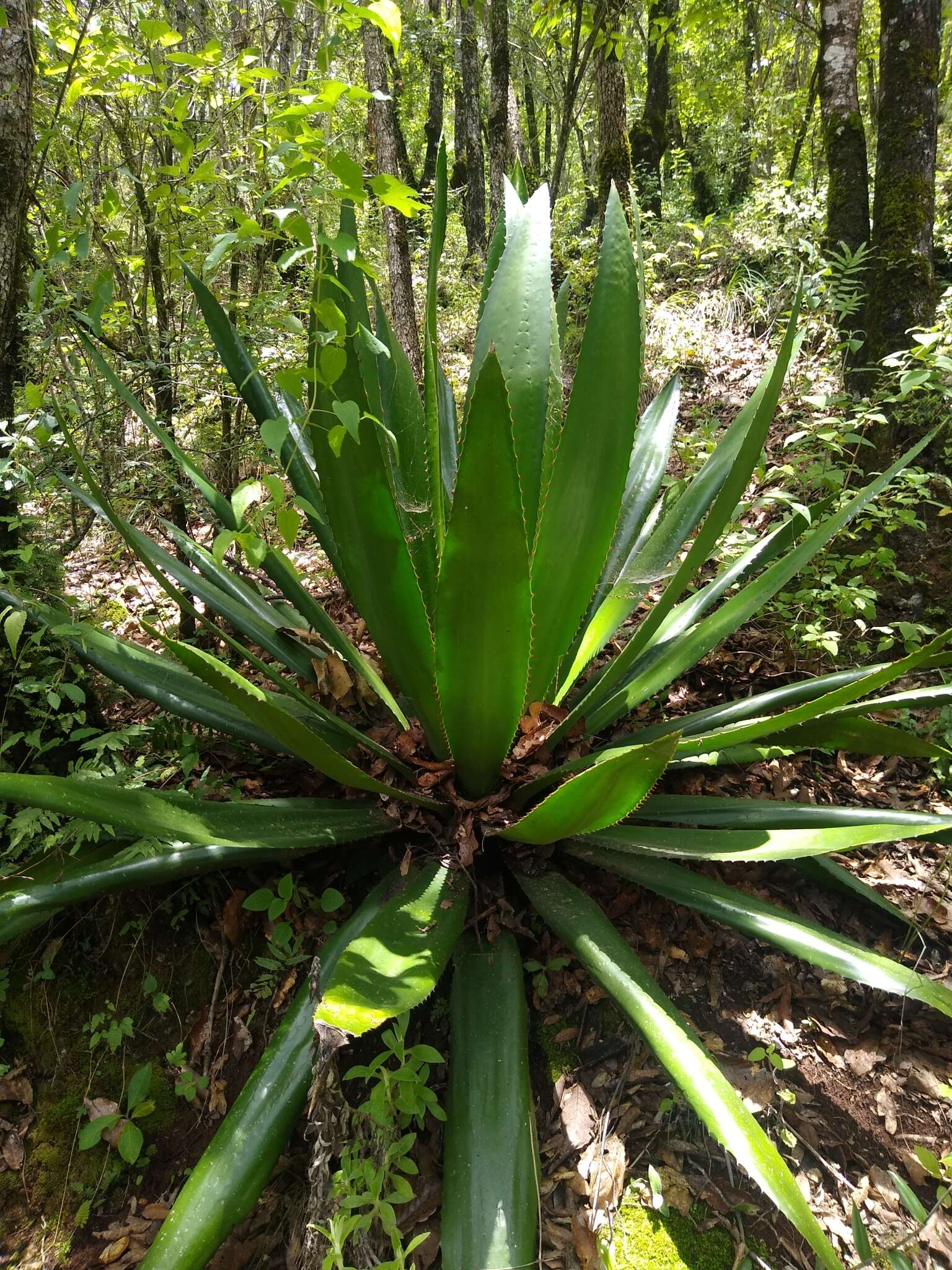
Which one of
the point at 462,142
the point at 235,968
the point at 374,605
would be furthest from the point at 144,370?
the point at 462,142

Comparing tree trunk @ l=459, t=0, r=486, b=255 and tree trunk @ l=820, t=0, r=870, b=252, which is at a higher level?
tree trunk @ l=459, t=0, r=486, b=255

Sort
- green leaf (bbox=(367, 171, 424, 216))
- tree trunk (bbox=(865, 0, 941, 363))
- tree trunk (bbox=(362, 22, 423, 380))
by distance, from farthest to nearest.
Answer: tree trunk (bbox=(362, 22, 423, 380)), tree trunk (bbox=(865, 0, 941, 363)), green leaf (bbox=(367, 171, 424, 216))

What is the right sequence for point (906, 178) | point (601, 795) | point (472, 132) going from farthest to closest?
1. point (472, 132)
2. point (906, 178)
3. point (601, 795)

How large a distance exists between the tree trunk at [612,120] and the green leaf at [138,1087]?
4053mm

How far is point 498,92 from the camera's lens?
477 centimetres

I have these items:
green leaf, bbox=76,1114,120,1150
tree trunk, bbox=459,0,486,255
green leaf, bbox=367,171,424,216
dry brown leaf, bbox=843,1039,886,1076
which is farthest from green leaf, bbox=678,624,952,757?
tree trunk, bbox=459,0,486,255

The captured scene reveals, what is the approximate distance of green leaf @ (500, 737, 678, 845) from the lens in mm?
834

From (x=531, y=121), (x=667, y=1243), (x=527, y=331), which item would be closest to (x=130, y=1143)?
(x=667, y=1243)

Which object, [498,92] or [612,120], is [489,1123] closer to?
[612,120]

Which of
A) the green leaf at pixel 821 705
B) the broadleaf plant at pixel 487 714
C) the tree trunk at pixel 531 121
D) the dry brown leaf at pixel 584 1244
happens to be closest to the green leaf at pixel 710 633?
the broadleaf plant at pixel 487 714

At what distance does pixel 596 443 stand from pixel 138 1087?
1349 mm

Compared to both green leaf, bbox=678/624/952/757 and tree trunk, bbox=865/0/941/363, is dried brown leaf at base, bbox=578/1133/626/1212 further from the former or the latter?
tree trunk, bbox=865/0/941/363

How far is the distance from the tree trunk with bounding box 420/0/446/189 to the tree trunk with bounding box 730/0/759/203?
126 inches

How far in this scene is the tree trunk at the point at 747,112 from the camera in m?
7.80
